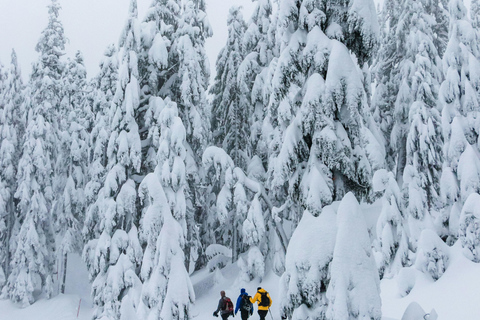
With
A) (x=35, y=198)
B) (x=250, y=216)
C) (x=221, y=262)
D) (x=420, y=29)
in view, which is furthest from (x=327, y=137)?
(x=35, y=198)

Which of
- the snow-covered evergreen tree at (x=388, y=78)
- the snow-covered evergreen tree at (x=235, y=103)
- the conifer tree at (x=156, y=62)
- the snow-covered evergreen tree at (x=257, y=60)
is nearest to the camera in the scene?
the conifer tree at (x=156, y=62)

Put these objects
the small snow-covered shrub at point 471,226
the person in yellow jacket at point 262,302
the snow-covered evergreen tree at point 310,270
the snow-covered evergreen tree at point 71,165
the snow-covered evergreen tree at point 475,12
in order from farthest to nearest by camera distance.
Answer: the snow-covered evergreen tree at point 475,12 → the snow-covered evergreen tree at point 71,165 → the small snow-covered shrub at point 471,226 → the person in yellow jacket at point 262,302 → the snow-covered evergreen tree at point 310,270

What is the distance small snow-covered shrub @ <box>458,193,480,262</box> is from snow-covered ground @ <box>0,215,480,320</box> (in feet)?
1.64

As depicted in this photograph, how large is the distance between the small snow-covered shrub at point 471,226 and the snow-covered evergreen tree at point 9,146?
2687cm

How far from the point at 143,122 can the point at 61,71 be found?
1418 cm

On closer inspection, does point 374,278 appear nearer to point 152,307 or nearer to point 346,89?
point 346,89

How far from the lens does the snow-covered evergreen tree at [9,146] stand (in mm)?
29422

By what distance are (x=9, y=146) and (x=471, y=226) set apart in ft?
89.9

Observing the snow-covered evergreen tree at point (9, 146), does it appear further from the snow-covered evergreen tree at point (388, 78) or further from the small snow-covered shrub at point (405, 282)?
the small snow-covered shrub at point (405, 282)

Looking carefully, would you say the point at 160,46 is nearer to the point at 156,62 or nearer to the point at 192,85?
the point at 156,62

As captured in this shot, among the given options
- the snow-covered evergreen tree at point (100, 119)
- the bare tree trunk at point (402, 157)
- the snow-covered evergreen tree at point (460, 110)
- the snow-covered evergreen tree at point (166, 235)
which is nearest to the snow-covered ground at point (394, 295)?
the snow-covered evergreen tree at point (460, 110)

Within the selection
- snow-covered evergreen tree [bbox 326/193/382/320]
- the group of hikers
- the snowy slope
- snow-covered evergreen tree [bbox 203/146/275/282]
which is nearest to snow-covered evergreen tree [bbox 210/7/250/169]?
snow-covered evergreen tree [bbox 203/146/275/282]

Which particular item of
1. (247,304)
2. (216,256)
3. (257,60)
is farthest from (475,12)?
(247,304)

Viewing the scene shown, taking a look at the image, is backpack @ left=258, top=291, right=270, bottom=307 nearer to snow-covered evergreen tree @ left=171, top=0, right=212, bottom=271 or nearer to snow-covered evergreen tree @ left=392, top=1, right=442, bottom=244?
snow-covered evergreen tree @ left=171, top=0, right=212, bottom=271
